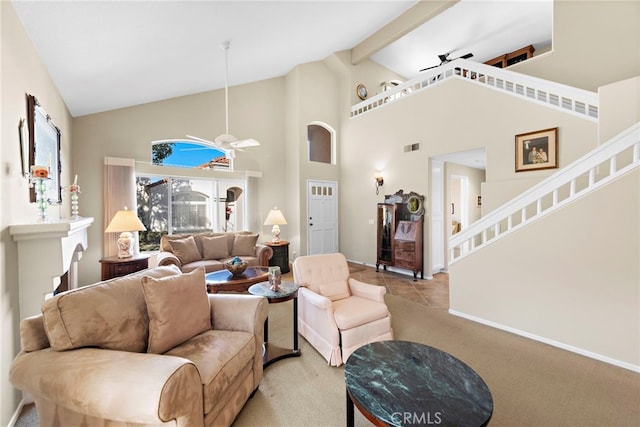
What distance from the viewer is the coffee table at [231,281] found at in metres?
2.79

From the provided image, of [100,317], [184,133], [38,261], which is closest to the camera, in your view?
[100,317]

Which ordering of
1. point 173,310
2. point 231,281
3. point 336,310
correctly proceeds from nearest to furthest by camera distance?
point 173,310 → point 336,310 → point 231,281

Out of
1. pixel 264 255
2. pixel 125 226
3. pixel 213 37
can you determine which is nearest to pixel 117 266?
pixel 125 226

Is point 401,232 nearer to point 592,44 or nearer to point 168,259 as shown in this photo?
point 592,44

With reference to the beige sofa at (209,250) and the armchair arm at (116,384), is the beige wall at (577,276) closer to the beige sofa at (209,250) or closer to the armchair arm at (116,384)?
the armchair arm at (116,384)

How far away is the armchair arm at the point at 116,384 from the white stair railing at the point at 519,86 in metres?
5.00

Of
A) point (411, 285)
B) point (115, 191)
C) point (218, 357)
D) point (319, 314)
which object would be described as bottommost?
point (411, 285)

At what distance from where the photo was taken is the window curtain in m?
4.23

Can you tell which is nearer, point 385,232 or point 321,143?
point 385,232

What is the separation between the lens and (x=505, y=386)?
6.56 ft

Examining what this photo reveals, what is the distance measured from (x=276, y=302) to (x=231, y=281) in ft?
2.86

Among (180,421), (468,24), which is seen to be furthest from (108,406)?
(468,24)

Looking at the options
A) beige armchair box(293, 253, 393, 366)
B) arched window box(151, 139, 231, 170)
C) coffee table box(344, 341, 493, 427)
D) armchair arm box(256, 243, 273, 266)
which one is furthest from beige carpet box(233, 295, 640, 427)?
arched window box(151, 139, 231, 170)

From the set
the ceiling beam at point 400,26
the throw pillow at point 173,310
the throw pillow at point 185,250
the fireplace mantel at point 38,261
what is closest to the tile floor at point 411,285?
the throw pillow at point 185,250
